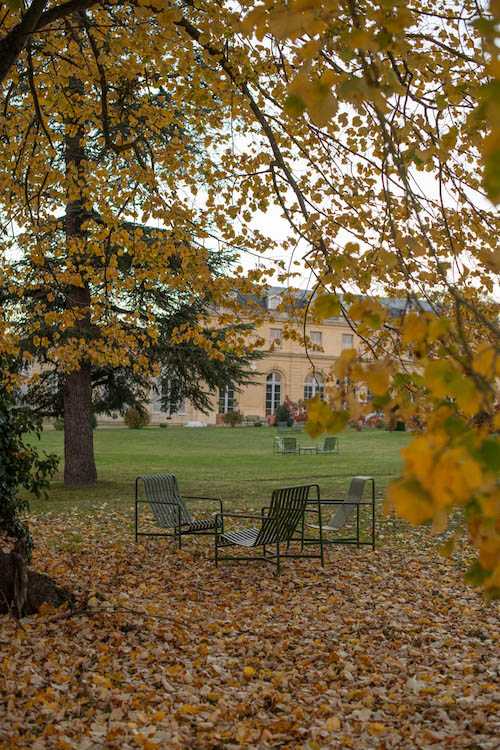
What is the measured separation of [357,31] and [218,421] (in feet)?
110

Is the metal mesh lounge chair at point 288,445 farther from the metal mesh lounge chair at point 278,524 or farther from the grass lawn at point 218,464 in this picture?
the metal mesh lounge chair at point 278,524

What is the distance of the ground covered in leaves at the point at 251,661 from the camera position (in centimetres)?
294

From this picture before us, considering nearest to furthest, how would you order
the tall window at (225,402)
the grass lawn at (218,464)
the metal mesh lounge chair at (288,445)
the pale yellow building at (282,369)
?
the grass lawn at (218,464) < the metal mesh lounge chair at (288,445) < the tall window at (225,402) < the pale yellow building at (282,369)

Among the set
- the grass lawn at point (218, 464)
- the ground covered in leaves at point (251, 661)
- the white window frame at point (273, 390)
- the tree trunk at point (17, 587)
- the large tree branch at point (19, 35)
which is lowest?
the grass lawn at point (218, 464)

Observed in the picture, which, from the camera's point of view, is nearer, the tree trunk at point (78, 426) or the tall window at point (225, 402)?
the tree trunk at point (78, 426)

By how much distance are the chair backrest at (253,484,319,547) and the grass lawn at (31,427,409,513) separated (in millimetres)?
4022

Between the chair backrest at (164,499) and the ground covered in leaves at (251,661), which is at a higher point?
the chair backrest at (164,499)

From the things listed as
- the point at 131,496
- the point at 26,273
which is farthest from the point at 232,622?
the point at 131,496

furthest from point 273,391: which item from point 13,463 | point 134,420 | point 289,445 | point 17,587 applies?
point 17,587

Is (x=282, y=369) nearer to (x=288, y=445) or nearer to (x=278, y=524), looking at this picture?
(x=288, y=445)

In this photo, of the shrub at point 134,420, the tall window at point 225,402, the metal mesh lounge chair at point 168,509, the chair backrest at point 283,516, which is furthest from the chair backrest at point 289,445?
the tall window at point 225,402

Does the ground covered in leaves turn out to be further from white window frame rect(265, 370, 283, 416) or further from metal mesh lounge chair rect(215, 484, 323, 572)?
white window frame rect(265, 370, 283, 416)

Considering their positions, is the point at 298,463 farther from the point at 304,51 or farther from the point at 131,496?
the point at 304,51

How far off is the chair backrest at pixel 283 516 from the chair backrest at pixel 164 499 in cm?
114
